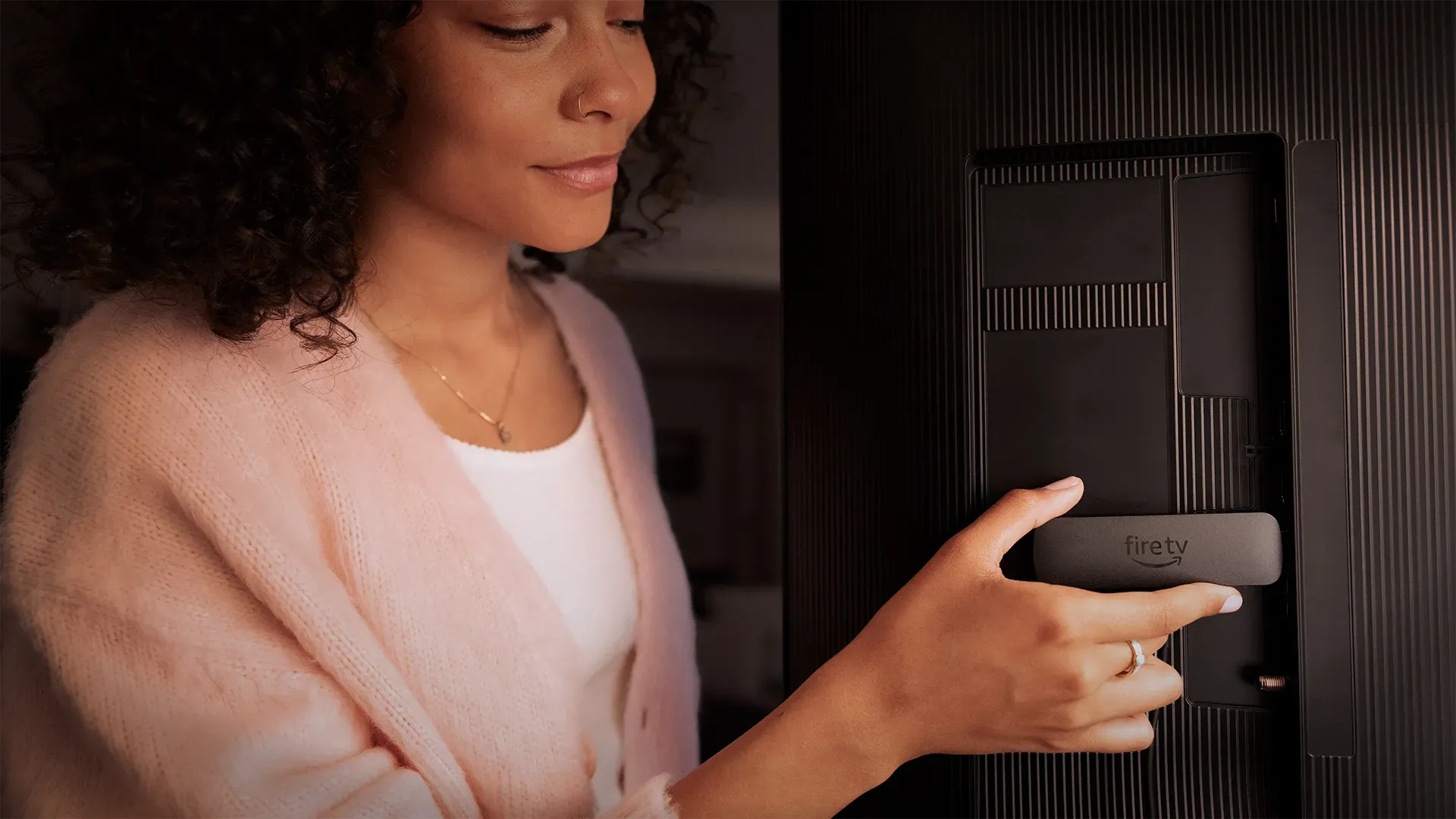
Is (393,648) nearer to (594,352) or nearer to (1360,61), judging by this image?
(594,352)

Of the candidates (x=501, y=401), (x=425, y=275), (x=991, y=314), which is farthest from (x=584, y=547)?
(x=991, y=314)

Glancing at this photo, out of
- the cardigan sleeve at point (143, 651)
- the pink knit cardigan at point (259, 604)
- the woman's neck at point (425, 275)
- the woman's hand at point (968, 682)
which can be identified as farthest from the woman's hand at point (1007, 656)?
the woman's neck at point (425, 275)

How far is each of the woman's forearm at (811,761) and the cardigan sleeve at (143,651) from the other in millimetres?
180

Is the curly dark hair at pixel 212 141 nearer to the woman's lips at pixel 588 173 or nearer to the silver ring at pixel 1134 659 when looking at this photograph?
the woman's lips at pixel 588 173

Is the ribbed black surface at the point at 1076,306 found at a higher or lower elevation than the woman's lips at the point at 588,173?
lower

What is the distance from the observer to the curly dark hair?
535 millimetres

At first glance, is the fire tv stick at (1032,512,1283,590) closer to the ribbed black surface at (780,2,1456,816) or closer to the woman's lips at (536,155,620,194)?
the ribbed black surface at (780,2,1456,816)

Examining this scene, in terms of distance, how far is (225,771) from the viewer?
0.48 metres

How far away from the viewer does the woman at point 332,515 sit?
1.63 ft

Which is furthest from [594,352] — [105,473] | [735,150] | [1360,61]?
[1360,61]

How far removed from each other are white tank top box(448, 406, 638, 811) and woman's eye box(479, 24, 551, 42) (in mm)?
268

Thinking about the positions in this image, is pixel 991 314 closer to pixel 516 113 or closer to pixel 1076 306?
pixel 1076 306

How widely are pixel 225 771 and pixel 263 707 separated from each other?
1.4 inches

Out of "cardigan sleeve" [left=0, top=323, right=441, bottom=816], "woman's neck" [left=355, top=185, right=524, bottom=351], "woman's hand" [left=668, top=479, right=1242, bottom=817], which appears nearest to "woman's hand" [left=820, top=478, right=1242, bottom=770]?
"woman's hand" [left=668, top=479, right=1242, bottom=817]
